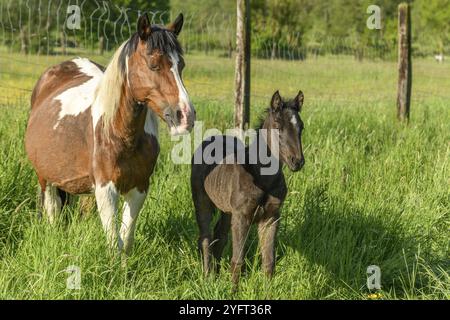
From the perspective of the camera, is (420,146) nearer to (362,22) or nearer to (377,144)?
(377,144)

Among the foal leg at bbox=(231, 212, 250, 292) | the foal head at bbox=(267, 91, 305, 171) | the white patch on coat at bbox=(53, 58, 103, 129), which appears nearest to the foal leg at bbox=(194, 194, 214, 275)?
the foal leg at bbox=(231, 212, 250, 292)

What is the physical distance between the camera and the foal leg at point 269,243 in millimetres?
3910

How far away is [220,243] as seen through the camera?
4414 mm

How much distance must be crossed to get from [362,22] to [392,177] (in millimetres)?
46060

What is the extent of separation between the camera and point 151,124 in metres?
4.25

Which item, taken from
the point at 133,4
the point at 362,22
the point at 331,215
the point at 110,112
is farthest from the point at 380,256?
the point at 362,22

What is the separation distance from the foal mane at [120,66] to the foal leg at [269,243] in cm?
124

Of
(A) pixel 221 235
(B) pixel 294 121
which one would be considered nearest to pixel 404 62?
(A) pixel 221 235

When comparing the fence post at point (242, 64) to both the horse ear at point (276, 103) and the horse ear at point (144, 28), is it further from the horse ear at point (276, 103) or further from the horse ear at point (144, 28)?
the horse ear at point (144, 28)

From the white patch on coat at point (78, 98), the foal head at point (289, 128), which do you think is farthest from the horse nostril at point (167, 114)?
the white patch on coat at point (78, 98)

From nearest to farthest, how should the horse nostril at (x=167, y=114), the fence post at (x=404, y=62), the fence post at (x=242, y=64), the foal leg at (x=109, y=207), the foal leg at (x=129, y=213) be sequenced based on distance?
1. the horse nostril at (x=167, y=114)
2. the foal leg at (x=109, y=207)
3. the foal leg at (x=129, y=213)
4. the fence post at (x=242, y=64)
5. the fence post at (x=404, y=62)

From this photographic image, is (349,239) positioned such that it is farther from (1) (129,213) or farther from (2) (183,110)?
(2) (183,110)

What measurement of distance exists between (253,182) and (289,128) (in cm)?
49

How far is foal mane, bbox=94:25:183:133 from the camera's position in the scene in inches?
137
